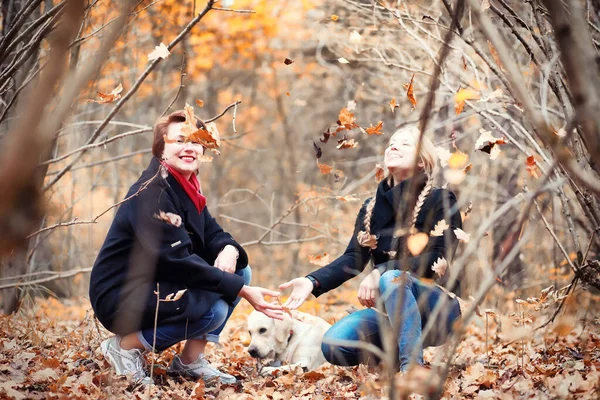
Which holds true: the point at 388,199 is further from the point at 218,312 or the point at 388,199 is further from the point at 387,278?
the point at 218,312

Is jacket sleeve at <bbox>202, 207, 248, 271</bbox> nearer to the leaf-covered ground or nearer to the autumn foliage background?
the autumn foliage background

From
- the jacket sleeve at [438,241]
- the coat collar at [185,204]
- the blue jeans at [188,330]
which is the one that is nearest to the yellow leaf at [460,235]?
the jacket sleeve at [438,241]

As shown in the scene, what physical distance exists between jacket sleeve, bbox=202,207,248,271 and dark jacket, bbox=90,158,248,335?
0.34 m

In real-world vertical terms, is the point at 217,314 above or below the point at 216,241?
below

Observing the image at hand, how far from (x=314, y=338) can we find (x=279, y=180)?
10747 mm

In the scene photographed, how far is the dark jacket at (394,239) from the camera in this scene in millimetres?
3207

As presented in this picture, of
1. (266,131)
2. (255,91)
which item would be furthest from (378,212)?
(266,131)

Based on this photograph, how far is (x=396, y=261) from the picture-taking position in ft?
11.0

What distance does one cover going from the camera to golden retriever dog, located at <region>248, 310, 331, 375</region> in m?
3.88

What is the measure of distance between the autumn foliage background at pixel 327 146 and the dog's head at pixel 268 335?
0.58 ft

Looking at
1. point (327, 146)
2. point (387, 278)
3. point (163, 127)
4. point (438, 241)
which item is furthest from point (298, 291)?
point (327, 146)

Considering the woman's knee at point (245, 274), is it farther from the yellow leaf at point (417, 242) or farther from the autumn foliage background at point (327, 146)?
the yellow leaf at point (417, 242)

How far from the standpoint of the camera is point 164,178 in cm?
316

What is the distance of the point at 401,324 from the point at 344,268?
1.56 ft
